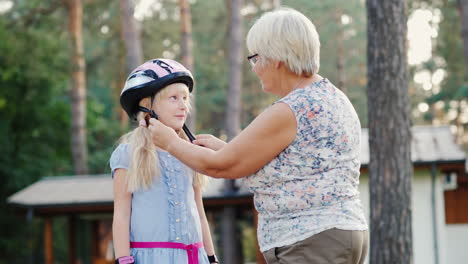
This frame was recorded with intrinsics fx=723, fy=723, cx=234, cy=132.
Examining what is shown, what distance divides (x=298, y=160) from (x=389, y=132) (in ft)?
15.3

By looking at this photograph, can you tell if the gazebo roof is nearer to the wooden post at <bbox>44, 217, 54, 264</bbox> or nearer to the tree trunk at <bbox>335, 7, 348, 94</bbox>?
the wooden post at <bbox>44, 217, 54, 264</bbox>

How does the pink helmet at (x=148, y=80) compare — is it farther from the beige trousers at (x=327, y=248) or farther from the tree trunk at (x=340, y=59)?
the tree trunk at (x=340, y=59)

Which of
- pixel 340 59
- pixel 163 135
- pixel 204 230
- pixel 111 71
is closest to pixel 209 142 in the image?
pixel 163 135

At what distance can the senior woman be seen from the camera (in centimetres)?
255

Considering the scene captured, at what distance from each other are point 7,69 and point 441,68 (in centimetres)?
1573

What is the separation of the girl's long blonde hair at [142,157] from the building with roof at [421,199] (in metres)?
9.38

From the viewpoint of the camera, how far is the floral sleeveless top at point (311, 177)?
2.55 meters

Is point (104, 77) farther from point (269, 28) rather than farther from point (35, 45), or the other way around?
point (269, 28)

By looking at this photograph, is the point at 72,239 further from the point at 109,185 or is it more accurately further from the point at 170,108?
the point at 170,108

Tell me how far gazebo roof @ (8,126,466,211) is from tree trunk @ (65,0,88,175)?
179 inches

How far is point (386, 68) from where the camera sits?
7.00 m

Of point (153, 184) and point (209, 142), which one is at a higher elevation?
point (209, 142)

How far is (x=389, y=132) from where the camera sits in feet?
23.1

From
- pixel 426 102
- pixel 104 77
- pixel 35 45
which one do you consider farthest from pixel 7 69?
pixel 426 102
